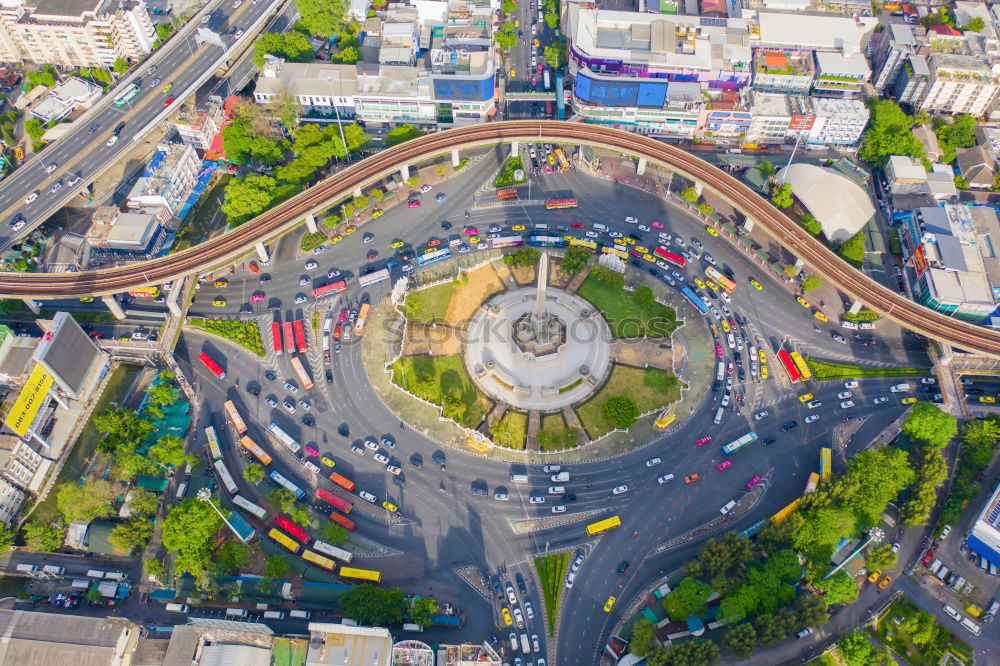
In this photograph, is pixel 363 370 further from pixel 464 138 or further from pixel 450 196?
pixel 464 138

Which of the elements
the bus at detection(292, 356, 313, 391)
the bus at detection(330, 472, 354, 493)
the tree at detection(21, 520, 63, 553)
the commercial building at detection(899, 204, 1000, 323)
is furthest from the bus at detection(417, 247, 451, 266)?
the commercial building at detection(899, 204, 1000, 323)

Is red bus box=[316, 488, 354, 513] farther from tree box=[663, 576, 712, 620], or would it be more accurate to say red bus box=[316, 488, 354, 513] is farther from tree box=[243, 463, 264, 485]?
tree box=[663, 576, 712, 620]

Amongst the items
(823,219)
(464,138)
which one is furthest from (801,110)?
(464,138)

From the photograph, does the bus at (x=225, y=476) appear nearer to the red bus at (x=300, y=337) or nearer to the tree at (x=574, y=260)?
the red bus at (x=300, y=337)

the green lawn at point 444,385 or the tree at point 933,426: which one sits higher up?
the green lawn at point 444,385

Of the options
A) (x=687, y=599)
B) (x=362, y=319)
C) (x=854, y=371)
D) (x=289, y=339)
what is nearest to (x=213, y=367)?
(x=289, y=339)

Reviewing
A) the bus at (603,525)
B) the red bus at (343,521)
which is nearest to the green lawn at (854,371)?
the bus at (603,525)

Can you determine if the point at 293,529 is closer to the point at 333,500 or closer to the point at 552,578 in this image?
the point at 333,500
